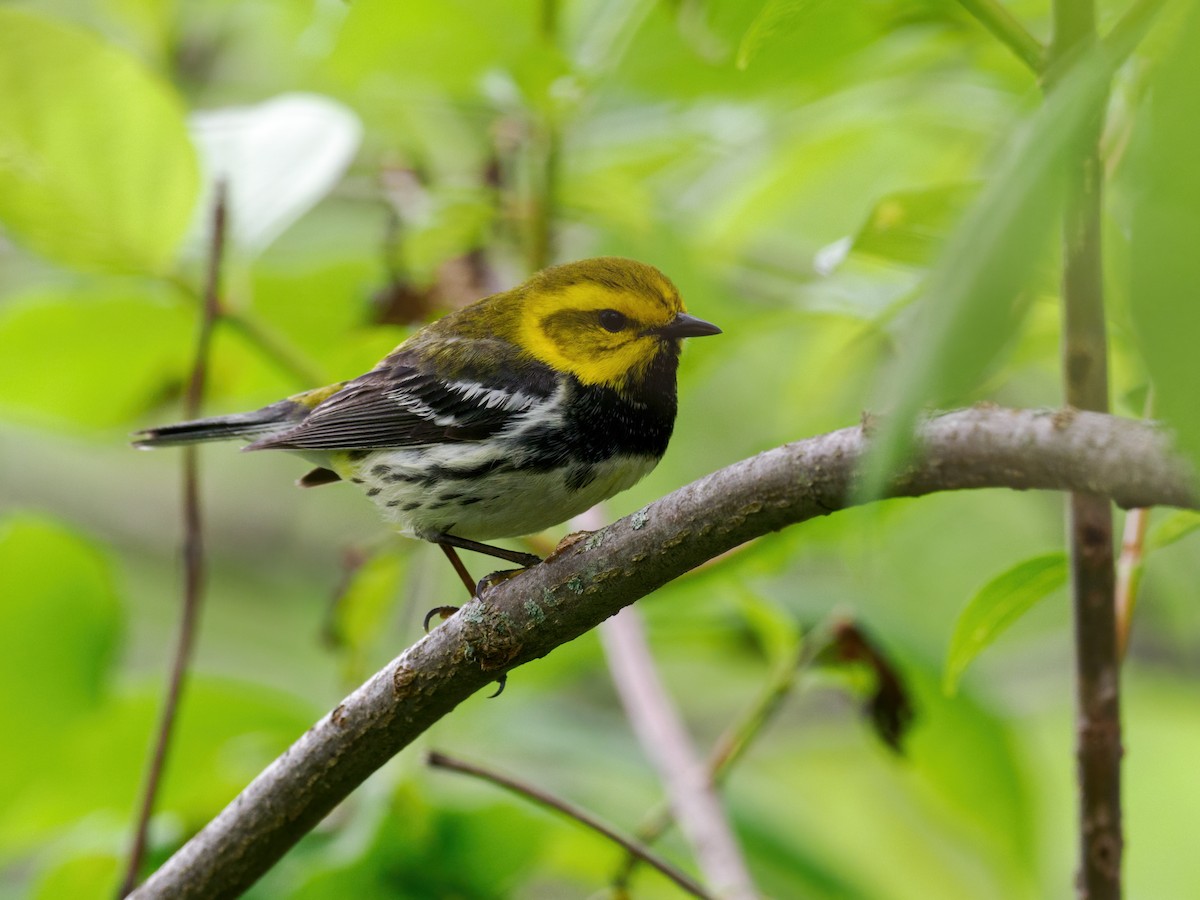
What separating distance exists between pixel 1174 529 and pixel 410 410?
1213 millimetres

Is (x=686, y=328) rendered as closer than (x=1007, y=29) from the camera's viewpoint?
No

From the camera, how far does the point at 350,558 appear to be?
77.4 inches

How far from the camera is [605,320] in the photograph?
1.86 m

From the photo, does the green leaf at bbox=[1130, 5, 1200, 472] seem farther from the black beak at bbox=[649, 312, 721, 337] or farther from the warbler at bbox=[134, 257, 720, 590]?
the black beak at bbox=[649, 312, 721, 337]

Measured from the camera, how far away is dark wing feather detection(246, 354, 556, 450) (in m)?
1.84

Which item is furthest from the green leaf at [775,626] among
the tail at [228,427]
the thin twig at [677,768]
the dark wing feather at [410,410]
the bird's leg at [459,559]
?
the tail at [228,427]

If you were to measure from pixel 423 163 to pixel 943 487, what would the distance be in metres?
2.10

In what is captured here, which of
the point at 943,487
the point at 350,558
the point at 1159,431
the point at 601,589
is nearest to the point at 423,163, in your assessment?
the point at 350,558

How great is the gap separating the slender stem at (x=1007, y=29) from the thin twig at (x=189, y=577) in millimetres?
1055

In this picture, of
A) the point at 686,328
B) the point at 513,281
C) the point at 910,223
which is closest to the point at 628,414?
the point at 686,328

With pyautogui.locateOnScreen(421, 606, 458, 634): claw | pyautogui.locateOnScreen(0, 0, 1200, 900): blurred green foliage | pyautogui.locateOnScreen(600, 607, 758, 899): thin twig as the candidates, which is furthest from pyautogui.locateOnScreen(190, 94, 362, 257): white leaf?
pyautogui.locateOnScreen(600, 607, 758, 899): thin twig

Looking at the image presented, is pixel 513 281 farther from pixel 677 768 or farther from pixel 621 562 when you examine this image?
pixel 621 562

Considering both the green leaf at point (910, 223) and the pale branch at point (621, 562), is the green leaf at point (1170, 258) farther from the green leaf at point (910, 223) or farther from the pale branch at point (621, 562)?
the green leaf at point (910, 223)

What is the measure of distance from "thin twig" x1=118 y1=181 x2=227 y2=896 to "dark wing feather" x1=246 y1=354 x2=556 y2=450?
0.85ft
